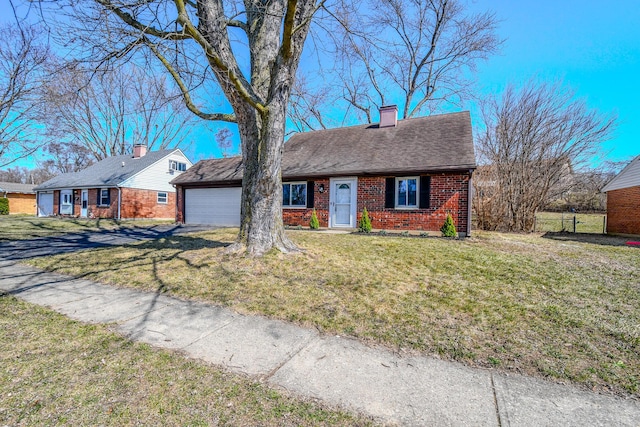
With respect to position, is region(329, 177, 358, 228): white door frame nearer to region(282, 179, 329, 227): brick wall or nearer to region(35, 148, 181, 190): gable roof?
region(282, 179, 329, 227): brick wall

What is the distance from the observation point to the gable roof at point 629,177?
467 inches

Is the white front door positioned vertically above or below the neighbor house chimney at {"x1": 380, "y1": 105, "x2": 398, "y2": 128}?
below

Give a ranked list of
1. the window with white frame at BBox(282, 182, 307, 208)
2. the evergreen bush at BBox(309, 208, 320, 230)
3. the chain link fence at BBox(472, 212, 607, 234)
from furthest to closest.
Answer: the chain link fence at BBox(472, 212, 607, 234)
the window with white frame at BBox(282, 182, 307, 208)
the evergreen bush at BBox(309, 208, 320, 230)

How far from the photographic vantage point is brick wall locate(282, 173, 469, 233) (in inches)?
402

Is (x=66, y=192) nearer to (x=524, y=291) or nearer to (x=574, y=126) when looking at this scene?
(x=524, y=291)

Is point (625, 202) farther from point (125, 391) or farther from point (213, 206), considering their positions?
point (213, 206)

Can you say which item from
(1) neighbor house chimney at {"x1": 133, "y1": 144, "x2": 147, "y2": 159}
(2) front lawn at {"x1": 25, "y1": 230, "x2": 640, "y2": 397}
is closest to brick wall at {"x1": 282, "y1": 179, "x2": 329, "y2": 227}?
(2) front lawn at {"x1": 25, "y1": 230, "x2": 640, "y2": 397}

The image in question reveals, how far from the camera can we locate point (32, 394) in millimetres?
2094

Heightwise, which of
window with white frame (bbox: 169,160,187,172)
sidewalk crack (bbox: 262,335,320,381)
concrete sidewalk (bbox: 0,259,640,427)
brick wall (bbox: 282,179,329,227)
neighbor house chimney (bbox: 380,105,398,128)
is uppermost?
neighbor house chimney (bbox: 380,105,398,128)

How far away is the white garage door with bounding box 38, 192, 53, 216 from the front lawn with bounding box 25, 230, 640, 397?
26.0 meters

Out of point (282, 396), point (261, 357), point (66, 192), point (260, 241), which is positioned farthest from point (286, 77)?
point (66, 192)

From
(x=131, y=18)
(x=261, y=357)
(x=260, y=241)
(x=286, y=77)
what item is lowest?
(x=261, y=357)

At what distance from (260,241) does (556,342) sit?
4.76m

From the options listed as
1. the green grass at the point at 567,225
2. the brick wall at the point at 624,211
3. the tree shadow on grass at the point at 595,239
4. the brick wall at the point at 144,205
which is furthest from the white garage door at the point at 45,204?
the brick wall at the point at 624,211
